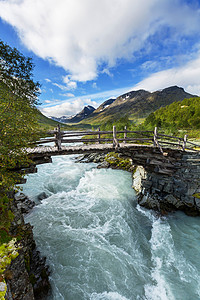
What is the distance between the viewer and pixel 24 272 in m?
4.93

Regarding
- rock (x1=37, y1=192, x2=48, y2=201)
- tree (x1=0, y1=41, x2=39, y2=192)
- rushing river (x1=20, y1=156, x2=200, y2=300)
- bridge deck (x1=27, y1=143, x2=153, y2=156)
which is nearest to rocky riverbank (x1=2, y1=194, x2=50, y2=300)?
rushing river (x1=20, y1=156, x2=200, y2=300)

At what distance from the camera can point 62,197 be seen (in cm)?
1611

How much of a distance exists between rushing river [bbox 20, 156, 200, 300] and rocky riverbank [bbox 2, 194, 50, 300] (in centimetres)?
91

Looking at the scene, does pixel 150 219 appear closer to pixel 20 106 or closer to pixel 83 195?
pixel 83 195

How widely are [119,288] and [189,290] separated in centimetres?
409

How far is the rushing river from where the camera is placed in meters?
6.92

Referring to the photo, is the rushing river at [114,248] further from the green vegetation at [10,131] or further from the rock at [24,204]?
the green vegetation at [10,131]

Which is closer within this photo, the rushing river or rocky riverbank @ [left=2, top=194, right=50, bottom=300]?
rocky riverbank @ [left=2, top=194, right=50, bottom=300]

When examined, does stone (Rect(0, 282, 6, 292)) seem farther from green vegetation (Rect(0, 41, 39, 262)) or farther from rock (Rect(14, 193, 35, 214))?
rock (Rect(14, 193, 35, 214))

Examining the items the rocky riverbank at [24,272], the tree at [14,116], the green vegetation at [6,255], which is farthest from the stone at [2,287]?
the tree at [14,116]

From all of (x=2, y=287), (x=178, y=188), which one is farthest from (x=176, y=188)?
(x=2, y=287)

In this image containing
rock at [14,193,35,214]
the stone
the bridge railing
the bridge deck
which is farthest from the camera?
rock at [14,193,35,214]

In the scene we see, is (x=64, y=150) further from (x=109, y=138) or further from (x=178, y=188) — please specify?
(x=178, y=188)

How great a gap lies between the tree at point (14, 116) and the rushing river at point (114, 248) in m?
6.71
